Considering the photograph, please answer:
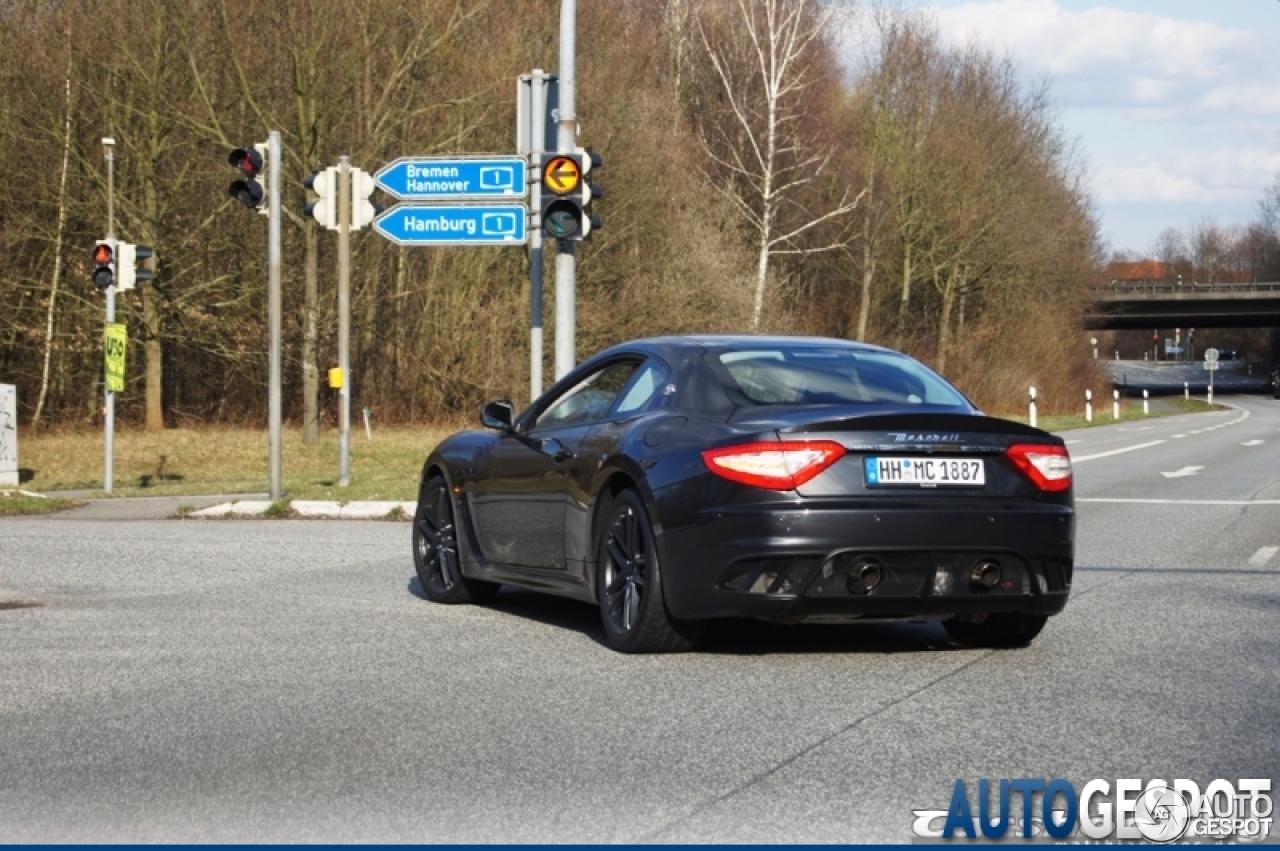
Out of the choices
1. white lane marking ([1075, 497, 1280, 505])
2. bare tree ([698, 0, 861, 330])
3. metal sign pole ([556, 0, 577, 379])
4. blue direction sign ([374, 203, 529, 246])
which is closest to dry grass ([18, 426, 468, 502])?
blue direction sign ([374, 203, 529, 246])

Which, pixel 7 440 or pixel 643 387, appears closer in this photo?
pixel 643 387

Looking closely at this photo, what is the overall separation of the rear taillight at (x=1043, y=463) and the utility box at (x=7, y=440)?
20289mm

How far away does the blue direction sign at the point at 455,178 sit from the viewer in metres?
20.5

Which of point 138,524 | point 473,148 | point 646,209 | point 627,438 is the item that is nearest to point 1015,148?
point 646,209

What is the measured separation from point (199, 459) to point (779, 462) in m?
25.5

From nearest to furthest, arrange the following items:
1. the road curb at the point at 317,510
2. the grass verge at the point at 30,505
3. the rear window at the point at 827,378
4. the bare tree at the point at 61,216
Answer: the rear window at the point at 827,378, the road curb at the point at 317,510, the grass verge at the point at 30,505, the bare tree at the point at 61,216

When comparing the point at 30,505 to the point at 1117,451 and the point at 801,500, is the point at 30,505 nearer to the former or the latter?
the point at 801,500

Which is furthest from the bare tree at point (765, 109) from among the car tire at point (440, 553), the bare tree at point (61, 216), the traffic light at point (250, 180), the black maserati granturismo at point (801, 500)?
the black maserati granturismo at point (801, 500)

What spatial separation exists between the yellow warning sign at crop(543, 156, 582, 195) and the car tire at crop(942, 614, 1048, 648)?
33.1 ft

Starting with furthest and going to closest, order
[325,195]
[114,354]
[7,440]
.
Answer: [7,440], [114,354], [325,195]

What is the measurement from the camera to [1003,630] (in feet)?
28.3

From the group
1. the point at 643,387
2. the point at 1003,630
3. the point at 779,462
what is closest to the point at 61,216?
the point at 643,387

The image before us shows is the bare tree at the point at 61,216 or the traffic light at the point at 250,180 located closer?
the traffic light at the point at 250,180

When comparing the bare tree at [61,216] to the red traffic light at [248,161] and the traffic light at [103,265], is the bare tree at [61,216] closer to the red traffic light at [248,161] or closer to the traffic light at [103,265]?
the traffic light at [103,265]
